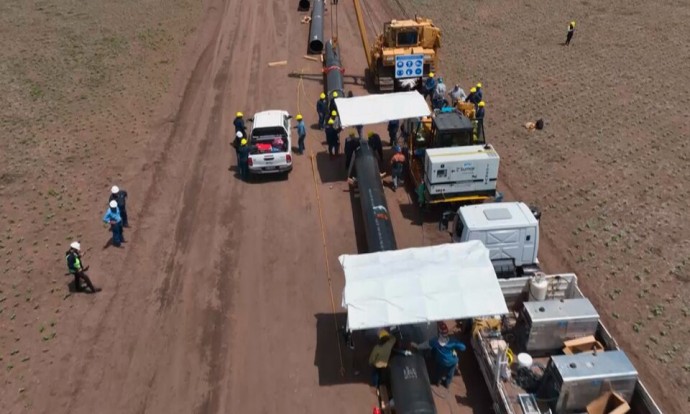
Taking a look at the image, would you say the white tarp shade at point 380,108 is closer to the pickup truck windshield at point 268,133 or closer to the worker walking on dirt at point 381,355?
the pickup truck windshield at point 268,133

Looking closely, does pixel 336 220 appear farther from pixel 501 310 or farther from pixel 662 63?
pixel 662 63

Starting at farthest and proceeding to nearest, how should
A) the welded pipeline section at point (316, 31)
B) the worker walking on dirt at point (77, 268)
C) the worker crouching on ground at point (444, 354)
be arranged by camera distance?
the welded pipeline section at point (316, 31) < the worker walking on dirt at point (77, 268) < the worker crouching on ground at point (444, 354)

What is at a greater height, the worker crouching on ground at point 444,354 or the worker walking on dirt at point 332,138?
the worker walking on dirt at point 332,138

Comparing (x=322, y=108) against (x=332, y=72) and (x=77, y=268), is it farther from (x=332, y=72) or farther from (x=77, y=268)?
(x=77, y=268)

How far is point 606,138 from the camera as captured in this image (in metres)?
27.6

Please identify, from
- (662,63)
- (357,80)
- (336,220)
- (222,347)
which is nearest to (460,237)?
A: (336,220)

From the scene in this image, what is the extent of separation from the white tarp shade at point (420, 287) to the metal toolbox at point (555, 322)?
116cm

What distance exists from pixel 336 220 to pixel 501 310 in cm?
971

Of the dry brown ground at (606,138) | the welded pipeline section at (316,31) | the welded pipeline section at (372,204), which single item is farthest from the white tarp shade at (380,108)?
the welded pipeline section at (316,31)

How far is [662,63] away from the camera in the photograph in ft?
119

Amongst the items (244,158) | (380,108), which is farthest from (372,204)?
(244,158)

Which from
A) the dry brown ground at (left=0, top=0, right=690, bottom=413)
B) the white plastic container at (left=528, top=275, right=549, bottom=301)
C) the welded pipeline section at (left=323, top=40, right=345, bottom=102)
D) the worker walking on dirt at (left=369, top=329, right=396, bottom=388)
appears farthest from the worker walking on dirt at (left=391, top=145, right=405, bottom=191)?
the worker walking on dirt at (left=369, top=329, right=396, bottom=388)

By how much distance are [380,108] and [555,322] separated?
1303 centimetres

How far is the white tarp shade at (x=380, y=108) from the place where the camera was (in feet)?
78.0
